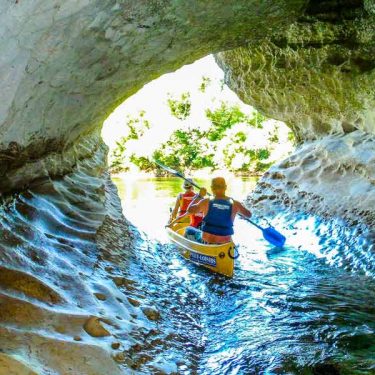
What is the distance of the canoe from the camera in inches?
234

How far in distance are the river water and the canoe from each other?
13 cm

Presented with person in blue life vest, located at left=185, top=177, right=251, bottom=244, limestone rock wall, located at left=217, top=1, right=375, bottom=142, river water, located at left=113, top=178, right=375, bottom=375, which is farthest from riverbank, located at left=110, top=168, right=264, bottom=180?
person in blue life vest, located at left=185, top=177, right=251, bottom=244

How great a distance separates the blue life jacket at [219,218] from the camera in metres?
6.10

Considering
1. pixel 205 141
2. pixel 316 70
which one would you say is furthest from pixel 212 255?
pixel 205 141

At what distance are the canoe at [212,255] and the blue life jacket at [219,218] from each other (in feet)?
0.92

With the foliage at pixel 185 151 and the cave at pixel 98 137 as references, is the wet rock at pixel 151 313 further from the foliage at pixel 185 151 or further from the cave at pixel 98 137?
the foliage at pixel 185 151

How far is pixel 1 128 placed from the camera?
2.90 meters

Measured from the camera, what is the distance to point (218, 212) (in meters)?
6.13

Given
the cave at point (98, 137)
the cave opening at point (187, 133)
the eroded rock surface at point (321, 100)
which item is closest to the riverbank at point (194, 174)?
the cave opening at point (187, 133)

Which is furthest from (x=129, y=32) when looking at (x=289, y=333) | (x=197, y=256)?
(x=197, y=256)

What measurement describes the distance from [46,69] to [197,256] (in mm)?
4036

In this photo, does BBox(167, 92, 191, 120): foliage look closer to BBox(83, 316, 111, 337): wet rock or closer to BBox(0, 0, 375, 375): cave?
BBox(0, 0, 375, 375): cave

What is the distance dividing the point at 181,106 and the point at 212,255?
2694 centimetres

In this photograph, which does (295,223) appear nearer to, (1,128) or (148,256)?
(148,256)
